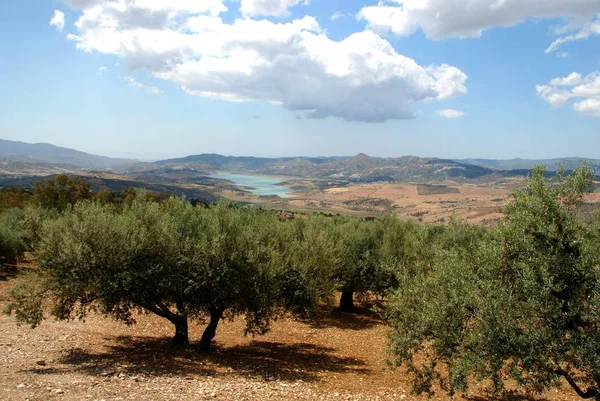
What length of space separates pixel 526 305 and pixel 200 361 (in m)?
13.6

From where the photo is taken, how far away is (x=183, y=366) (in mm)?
16781

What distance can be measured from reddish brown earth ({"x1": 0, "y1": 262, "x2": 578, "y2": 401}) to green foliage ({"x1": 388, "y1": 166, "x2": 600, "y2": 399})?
2911 millimetres

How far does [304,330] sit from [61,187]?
53.1m

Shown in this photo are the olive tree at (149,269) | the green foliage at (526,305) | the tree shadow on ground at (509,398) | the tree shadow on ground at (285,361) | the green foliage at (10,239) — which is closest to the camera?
the green foliage at (526,305)

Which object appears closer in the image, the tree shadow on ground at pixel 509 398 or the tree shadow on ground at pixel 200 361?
the tree shadow on ground at pixel 509 398

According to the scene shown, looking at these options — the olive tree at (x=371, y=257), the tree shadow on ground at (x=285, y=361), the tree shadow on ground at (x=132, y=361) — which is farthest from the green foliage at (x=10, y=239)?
the olive tree at (x=371, y=257)

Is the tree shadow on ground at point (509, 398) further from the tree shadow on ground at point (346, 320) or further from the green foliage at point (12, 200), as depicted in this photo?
the green foliage at point (12, 200)

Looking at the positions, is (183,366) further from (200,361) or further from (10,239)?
(10,239)

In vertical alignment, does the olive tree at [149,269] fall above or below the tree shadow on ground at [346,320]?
above

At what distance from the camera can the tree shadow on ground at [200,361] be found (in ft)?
51.8

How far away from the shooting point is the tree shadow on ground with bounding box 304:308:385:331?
94.0 feet

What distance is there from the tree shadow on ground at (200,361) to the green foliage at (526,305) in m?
7.37

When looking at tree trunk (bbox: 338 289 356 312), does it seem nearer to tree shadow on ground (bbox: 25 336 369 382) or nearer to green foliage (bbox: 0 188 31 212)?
tree shadow on ground (bbox: 25 336 369 382)

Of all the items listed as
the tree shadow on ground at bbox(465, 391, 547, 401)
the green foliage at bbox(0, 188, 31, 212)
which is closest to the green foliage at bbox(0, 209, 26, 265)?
the green foliage at bbox(0, 188, 31, 212)
